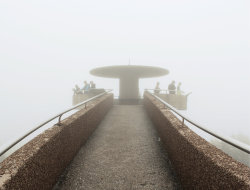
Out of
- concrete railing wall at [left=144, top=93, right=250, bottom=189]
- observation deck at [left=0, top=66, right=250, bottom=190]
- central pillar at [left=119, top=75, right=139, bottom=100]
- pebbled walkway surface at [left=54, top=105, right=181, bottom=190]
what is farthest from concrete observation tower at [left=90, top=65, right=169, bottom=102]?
concrete railing wall at [left=144, top=93, right=250, bottom=189]

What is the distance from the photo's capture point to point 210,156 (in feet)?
8.36

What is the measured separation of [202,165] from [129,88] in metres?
16.2

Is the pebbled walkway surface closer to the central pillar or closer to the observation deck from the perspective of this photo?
the observation deck

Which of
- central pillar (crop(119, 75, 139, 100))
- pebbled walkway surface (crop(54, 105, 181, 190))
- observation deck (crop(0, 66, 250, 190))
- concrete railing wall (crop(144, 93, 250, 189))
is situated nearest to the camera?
concrete railing wall (crop(144, 93, 250, 189))

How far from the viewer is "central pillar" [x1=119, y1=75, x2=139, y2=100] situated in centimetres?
1847

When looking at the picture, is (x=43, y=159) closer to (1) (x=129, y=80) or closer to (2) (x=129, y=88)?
(2) (x=129, y=88)

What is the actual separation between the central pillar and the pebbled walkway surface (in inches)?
478

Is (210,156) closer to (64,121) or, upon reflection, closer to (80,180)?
(80,180)

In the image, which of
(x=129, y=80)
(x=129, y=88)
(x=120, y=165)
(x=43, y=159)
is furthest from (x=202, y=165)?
(x=129, y=80)

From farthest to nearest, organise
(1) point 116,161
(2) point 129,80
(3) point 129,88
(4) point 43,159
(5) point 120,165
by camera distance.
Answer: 1. (2) point 129,80
2. (3) point 129,88
3. (1) point 116,161
4. (5) point 120,165
5. (4) point 43,159

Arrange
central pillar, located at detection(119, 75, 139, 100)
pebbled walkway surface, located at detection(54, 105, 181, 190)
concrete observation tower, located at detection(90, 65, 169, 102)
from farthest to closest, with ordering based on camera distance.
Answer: central pillar, located at detection(119, 75, 139, 100)
concrete observation tower, located at detection(90, 65, 169, 102)
pebbled walkway surface, located at detection(54, 105, 181, 190)

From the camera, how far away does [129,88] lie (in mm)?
18688

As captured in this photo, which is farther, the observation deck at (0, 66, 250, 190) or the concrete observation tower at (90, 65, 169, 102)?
the concrete observation tower at (90, 65, 169, 102)

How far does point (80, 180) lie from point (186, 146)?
Answer: 206 cm
